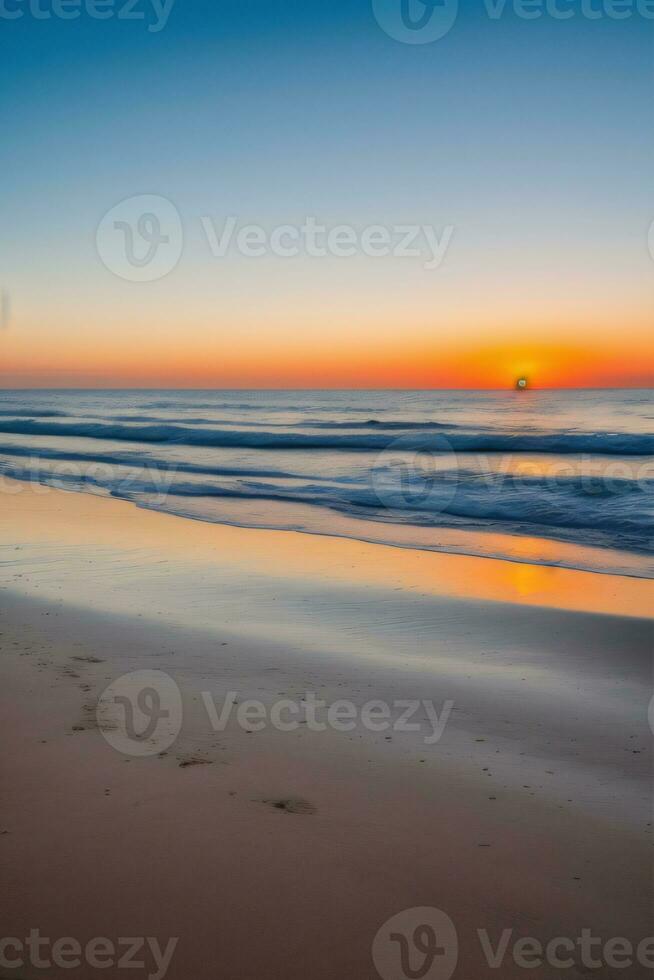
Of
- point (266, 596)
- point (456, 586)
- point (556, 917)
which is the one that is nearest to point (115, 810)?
point (556, 917)

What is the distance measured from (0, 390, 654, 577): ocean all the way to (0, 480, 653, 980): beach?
4.18 meters

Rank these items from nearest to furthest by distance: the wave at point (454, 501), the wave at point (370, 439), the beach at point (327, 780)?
the beach at point (327, 780) < the wave at point (454, 501) < the wave at point (370, 439)

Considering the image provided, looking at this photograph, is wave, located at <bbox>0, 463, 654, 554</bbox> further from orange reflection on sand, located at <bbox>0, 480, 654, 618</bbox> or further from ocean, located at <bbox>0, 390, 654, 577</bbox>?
orange reflection on sand, located at <bbox>0, 480, 654, 618</bbox>

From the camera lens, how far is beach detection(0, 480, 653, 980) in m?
2.92

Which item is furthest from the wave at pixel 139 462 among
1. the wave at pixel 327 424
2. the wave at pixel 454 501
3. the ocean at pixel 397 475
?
the wave at pixel 327 424

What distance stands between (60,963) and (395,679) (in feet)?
10.3

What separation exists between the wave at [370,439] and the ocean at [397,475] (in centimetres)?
11

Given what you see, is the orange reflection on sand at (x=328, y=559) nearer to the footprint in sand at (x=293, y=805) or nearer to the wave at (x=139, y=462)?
the footprint in sand at (x=293, y=805)

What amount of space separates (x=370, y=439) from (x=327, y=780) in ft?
107

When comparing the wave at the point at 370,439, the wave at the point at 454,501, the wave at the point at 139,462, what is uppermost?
the wave at the point at 370,439

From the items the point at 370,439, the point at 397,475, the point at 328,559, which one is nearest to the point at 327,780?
the point at 328,559

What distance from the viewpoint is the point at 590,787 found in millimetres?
3943

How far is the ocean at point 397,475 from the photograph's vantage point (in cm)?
1207

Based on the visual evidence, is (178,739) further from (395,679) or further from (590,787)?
(590,787)
